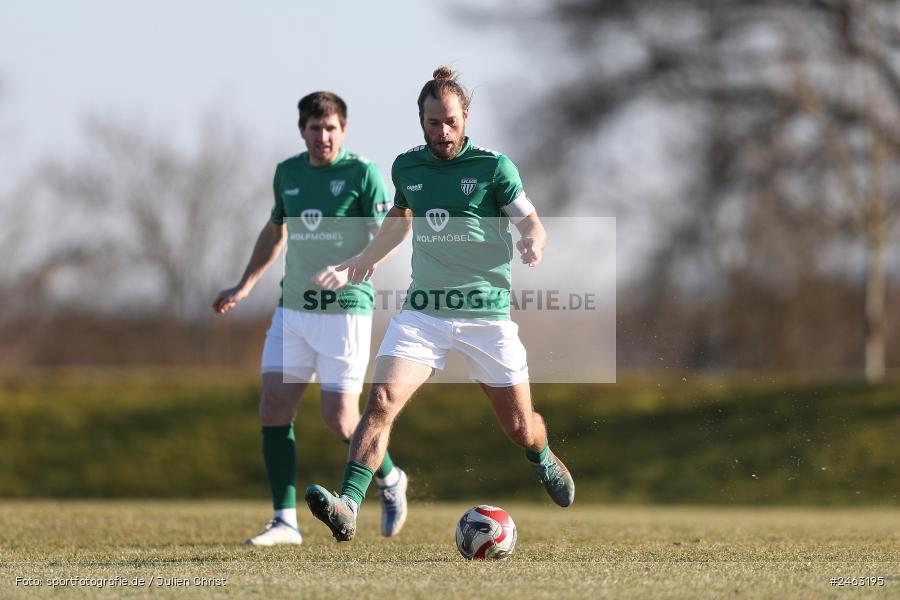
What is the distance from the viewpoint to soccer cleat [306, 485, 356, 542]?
21.8 ft

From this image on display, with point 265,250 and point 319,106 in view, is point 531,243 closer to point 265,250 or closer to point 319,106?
point 319,106

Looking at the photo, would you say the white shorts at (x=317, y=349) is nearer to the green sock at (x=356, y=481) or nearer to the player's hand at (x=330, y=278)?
the player's hand at (x=330, y=278)

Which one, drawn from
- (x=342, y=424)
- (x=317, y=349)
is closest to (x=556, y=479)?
(x=342, y=424)

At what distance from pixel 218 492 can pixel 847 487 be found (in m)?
10.3

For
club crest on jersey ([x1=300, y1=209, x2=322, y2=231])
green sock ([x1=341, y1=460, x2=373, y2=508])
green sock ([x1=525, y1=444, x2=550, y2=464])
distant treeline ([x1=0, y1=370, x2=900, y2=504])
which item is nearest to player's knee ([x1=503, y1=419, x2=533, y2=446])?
green sock ([x1=525, y1=444, x2=550, y2=464])

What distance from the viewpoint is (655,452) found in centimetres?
2244

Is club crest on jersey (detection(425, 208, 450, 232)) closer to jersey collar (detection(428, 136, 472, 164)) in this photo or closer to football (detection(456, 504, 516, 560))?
jersey collar (detection(428, 136, 472, 164))

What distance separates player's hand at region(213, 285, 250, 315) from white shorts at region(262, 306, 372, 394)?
Answer: 0.31 meters

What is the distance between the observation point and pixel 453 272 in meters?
7.32

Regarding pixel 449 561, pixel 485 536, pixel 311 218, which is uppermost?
pixel 311 218

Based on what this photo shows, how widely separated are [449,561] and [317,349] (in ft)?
6.97

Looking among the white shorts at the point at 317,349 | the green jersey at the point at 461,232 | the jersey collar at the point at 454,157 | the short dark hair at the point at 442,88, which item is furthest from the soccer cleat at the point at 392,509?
the short dark hair at the point at 442,88

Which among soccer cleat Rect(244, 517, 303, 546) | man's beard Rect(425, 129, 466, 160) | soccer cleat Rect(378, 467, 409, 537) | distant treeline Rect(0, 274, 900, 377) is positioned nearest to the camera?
man's beard Rect(425, 129, 466, 160)

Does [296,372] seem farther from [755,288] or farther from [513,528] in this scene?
[755,288]
